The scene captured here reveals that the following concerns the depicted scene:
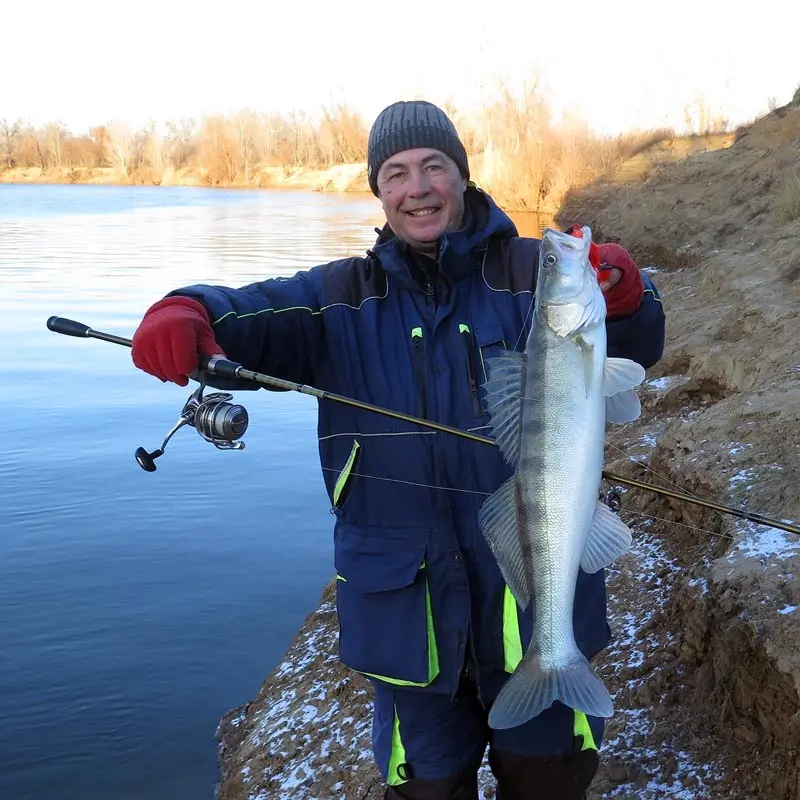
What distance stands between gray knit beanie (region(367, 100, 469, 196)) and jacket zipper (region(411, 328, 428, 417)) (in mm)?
Result: 703

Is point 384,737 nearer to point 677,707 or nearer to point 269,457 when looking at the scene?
point 677,707

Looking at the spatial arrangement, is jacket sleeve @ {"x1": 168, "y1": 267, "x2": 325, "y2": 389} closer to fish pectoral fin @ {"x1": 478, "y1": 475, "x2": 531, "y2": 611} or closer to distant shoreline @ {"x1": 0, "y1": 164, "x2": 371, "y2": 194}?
fish pectoral fin @ {"x1": 478, "y1": 475, "x2": 531, "y2": 611}

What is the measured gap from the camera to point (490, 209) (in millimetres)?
2836

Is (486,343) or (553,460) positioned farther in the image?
(486,343)

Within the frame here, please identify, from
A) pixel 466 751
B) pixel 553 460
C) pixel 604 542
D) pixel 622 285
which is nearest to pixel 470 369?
pixel 553 460

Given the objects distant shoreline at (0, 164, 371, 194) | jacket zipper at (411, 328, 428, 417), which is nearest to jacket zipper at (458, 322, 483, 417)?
jacket zipper at (411, 328, 428, 417)

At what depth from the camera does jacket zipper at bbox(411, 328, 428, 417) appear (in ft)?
8.63

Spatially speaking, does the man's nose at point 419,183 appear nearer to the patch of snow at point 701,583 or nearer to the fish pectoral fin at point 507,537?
the fish pectoral fin at point 507,537

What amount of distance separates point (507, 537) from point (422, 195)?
3.57ft

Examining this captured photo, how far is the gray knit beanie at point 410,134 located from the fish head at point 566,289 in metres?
0.84

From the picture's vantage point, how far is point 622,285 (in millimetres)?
2658

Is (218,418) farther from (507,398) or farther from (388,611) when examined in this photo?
(507,398)

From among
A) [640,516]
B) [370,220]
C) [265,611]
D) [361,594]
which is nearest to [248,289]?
[361,594]

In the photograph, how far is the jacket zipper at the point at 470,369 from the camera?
261 cm
